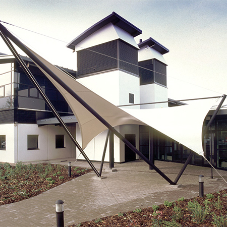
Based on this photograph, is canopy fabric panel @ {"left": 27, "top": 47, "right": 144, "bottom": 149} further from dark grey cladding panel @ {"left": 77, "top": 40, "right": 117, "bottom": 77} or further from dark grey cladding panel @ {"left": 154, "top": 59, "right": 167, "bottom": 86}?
dark grey cladding panel @ {"left": 154, "top": 59, "right": 167, "bottom": 86}

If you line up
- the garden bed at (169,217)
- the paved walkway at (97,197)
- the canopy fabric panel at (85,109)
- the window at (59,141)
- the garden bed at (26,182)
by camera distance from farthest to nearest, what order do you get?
1. the window at (59,141)
2. the canopy fabric panel at (85,109)
3. the garden bed at (26,182)
4. the paved walkway at (97,197)
5. the garden bed at (169,217)

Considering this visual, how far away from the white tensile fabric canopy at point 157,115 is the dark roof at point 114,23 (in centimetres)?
1056

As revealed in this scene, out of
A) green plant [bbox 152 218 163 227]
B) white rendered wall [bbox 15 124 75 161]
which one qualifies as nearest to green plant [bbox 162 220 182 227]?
green plant [bbox 152 218 163 227]

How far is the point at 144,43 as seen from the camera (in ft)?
81.3

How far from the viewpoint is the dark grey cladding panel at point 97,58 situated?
62.3ft

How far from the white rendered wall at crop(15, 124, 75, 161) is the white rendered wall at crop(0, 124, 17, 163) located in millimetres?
382

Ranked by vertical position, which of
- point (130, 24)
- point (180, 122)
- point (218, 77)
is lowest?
point (180, 122)

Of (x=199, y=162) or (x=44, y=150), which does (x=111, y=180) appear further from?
(x=44, y=150)

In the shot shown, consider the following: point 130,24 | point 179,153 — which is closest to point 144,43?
point 130,24

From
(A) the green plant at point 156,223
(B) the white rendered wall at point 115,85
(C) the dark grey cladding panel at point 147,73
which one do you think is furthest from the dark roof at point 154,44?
(A) the green plant at point 156,223

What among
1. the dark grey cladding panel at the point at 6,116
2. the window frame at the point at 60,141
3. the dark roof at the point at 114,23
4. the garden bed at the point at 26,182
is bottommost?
the garden bed at the point at 26,182

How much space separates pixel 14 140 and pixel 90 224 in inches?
549

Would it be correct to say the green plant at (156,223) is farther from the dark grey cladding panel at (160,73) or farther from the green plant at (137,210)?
the dark grey cladding panel at (160,73)

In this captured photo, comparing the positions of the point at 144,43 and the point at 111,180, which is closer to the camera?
the point at 111,180
